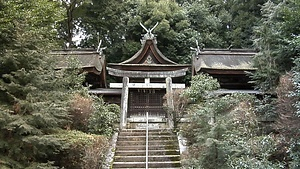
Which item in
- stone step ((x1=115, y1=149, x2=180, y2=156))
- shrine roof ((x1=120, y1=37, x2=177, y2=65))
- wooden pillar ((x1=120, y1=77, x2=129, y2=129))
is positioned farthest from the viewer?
shrine roof ((x1=120, y1=37, x2=177, y2=65))

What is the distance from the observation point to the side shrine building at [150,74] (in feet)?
42.7

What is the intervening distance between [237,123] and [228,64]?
7584 millimetres

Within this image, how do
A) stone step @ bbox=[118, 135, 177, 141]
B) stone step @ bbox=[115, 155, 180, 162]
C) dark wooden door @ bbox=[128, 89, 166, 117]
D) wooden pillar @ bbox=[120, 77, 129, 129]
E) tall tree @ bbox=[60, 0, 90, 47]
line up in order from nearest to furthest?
stone step @ bbox=[115, 155, 180, 162] < stone step @ bbox=[118, 135, 177, 141] < wooden pillar @ bbox=[120, 77, 129, 129] < dark wooden door @ bbox=[128, 89, 166, 117] < tall tree @ bbox=[60, 0, 90, 47]

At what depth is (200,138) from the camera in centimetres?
637

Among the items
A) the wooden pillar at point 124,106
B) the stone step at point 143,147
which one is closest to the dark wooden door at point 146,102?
the wooden pillar at point 124,106

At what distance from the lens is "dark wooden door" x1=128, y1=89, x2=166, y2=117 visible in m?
13.3

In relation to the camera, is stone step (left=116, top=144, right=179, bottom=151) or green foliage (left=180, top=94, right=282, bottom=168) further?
stone step (left=116, top=144, right=179, bottom=151)

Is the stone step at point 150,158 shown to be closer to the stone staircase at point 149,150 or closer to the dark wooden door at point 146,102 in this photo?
the stone staircase at point 149,150

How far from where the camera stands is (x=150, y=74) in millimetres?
13188

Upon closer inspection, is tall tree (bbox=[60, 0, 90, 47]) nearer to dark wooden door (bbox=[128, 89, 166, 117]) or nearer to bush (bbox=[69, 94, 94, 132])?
dark wooden door (bbox=[128, 89, 166, 117])

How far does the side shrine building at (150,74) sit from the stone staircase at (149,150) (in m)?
1.69

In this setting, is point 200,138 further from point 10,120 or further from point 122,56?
point 122,56

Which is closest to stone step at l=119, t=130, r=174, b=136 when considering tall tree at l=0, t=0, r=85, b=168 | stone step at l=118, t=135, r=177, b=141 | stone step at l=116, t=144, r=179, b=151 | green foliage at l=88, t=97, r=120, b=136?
stone step at l=118, t=135, r=177, b=141

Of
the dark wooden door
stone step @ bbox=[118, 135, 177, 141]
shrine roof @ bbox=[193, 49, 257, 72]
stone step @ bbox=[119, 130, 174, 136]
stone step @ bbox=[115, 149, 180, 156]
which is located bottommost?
stone step @ bbox=[115, 149, 180, 156]
